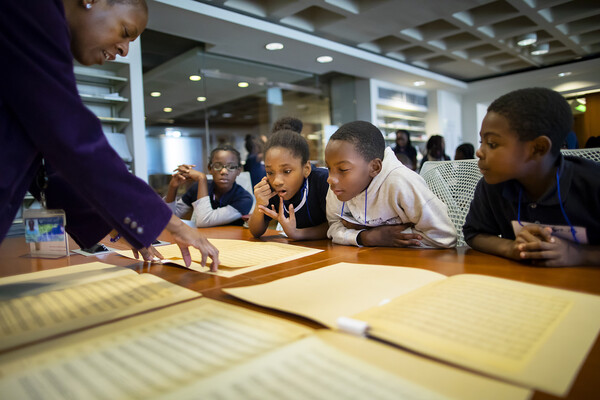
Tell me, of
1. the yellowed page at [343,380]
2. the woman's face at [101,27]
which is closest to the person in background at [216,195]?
the woman's face at [101,27]

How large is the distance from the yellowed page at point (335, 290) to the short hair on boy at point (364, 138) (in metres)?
0.53

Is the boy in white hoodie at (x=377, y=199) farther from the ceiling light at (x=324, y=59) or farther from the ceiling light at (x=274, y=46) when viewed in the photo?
the ceiling light at (x=324, y=59)

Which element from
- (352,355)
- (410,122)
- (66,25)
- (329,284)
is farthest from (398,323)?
(410,122)

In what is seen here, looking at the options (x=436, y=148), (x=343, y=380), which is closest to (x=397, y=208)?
(x=343, y=380)

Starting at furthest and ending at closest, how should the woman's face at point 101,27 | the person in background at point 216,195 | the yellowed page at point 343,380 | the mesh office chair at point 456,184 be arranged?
the person in background at point 216,195
the mesh office chair at point 456,184
the woman's face at point 101,27
the yellowed page at point 343,380

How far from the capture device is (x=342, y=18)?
4.80 meters

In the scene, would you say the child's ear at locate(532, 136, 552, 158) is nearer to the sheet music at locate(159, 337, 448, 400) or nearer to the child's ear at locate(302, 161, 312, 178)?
the sheet music at locate(159, 337, 448, 400)

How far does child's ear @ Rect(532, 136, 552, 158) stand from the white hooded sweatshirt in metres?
0.31

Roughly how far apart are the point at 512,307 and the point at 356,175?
755 millimetres

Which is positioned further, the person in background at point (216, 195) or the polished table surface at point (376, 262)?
the person in background at point (216, 195)

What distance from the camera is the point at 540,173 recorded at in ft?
3.00

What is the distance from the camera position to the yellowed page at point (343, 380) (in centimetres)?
34

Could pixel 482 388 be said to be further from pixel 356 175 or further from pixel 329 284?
pixel 356 175

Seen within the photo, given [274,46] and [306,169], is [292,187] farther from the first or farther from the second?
[274,46]
